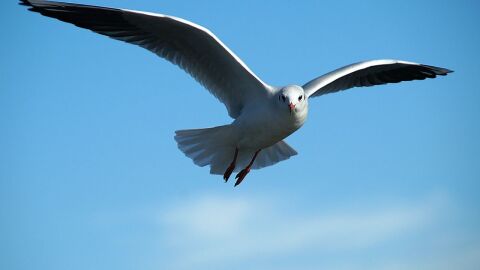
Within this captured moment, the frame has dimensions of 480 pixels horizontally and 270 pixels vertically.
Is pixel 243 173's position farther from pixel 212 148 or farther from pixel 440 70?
pixel 440 70

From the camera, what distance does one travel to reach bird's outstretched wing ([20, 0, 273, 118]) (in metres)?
8.04

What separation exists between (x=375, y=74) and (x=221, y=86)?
247 centimetres

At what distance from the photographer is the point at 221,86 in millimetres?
8891

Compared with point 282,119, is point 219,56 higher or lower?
higher

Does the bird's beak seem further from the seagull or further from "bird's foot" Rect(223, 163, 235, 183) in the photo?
"bird's foot" Rect(223, 163, 235, 183)

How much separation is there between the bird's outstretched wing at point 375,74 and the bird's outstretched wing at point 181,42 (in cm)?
101

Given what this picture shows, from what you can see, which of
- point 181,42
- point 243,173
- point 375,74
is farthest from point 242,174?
point 375,74

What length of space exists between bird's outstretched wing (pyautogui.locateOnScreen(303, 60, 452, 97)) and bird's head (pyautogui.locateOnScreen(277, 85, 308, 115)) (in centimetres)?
91

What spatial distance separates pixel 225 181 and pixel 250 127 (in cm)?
88

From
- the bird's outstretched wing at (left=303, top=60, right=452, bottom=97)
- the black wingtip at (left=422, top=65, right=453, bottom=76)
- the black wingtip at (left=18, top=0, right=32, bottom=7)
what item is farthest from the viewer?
the black wingtip at (left=422, top=65, right=453, bottom=76)

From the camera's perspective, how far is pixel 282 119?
807cm

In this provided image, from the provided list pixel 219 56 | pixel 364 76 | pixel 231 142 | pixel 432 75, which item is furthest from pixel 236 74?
pixel 432 75

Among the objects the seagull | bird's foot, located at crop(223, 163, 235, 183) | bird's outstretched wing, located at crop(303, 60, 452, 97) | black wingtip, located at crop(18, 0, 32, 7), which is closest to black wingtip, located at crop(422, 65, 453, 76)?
bird's outstretched wing, located at crop(303, 60, 452, 97)

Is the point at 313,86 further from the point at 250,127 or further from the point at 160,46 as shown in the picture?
the point at 160,46
